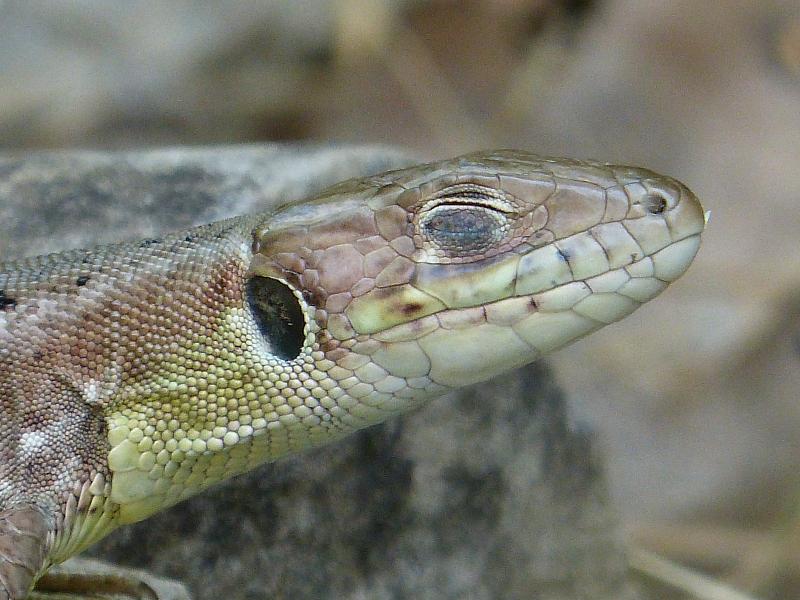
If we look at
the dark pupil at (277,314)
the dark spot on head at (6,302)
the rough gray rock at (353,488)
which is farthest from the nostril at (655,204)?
the dark spot on head at (6,302)

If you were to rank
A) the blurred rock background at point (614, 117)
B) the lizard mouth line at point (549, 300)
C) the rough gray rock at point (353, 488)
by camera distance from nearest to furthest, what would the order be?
the lizard mouth line at point (549, 300)
the rough gray rock at point (353, 488)
the blurred rock background at point (614, 117)

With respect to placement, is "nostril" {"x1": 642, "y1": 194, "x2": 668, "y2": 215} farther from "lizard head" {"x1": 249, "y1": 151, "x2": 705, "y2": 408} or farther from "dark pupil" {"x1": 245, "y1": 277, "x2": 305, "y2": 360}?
"dark pupil" {"x1": 245, "y1": 277, "x2": 305, "y2": 360}

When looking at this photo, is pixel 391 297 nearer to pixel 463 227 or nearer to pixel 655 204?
pixel 463 227

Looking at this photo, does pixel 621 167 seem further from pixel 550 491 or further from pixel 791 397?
pixel 791 397

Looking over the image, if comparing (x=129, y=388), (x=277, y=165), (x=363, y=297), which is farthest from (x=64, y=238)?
(x=363, y=297)

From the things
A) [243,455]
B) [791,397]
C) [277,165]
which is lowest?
[243,455]

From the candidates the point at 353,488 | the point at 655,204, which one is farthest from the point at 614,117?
the point at 655,204

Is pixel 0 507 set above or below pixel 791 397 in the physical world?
below

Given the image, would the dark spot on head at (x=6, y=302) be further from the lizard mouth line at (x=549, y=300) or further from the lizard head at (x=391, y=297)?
the lizard mouth line at (x=549, y=300)
